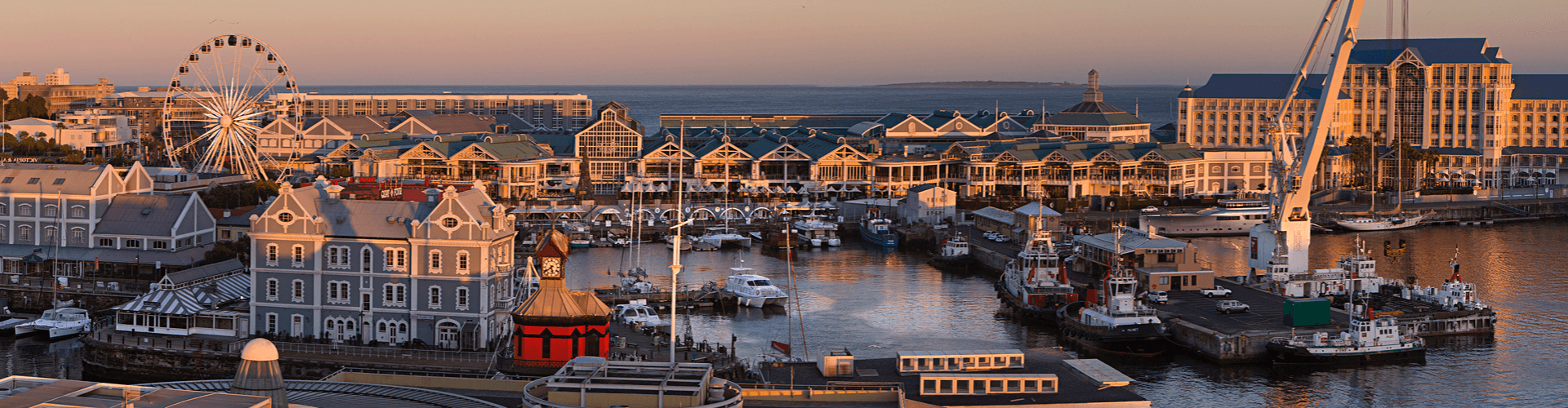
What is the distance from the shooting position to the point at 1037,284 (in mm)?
46531

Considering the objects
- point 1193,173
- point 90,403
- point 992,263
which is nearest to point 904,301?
point 992,263

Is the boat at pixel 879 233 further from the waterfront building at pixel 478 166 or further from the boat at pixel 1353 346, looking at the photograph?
the boat at pixel 1353 346

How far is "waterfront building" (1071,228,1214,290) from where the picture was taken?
47.0 meters

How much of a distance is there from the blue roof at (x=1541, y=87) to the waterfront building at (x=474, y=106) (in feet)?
192

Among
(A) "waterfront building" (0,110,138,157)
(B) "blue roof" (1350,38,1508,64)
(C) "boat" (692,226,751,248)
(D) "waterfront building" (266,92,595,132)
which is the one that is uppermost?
(B) "blue roof" (1350,38,1508,64)

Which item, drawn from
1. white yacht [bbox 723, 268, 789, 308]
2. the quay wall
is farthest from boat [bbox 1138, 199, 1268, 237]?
the quay wall

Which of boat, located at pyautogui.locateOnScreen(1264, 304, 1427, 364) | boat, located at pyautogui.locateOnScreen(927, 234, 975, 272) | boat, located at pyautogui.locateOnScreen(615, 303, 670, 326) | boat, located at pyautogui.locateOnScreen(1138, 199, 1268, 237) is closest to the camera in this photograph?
boat, located at pyautogui.locateOnScreen(1264, 304, 1427, 364)

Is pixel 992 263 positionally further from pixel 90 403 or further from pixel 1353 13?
pixel 90 403

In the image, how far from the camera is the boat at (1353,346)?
38.7 m

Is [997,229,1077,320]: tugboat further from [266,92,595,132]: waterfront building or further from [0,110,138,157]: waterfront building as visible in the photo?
[266,92,595,132]: waterfront building

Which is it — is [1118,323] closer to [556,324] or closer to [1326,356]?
[1326,356]

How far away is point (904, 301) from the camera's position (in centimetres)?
4831

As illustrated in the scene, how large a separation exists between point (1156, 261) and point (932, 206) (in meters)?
22.9

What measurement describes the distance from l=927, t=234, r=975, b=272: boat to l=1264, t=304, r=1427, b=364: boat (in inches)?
765
